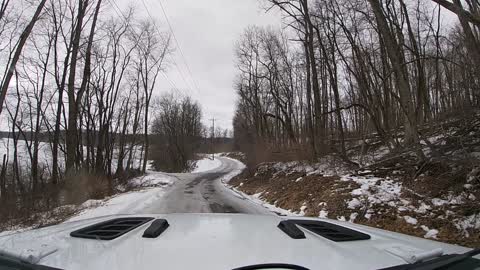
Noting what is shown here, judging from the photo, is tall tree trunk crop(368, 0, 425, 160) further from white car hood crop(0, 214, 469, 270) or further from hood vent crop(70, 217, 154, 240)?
hood vent crop(70, 217, 154, 240)

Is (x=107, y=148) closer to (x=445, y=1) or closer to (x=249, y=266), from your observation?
(x=445, y=1)

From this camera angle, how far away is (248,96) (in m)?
45.7

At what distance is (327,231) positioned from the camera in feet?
8.93

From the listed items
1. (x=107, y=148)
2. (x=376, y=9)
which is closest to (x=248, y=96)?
(x=107, y=148)

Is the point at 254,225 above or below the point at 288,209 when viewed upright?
above

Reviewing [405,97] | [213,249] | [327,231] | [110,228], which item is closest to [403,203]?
[405,97]

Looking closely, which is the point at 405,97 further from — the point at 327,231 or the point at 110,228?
the point at 110,228

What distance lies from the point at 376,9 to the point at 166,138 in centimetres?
6114

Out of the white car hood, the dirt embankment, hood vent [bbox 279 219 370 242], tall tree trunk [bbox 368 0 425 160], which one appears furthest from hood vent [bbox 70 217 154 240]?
tall tree trunk [bbox 368 0 425 160]

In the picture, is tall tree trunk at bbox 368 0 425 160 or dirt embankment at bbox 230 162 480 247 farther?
tall tree trunk at bbox 368 0 425 160

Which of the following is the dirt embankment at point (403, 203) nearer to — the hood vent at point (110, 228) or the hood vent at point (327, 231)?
the hood vent at point (327, 231)

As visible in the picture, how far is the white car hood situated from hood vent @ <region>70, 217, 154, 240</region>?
3.0 inches

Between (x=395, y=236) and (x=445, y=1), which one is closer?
(x=395, y=236)

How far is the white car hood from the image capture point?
1.79 metres
